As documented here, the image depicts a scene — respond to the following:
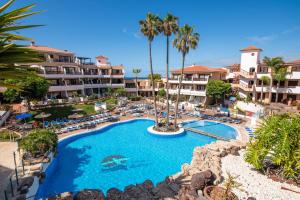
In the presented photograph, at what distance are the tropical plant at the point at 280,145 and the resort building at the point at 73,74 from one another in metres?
37.7

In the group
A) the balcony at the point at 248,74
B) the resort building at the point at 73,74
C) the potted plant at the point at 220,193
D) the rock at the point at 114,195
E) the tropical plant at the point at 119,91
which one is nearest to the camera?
the potted plant at the point at 220,193

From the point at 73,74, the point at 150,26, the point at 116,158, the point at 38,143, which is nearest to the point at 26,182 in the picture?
the point at 38,143

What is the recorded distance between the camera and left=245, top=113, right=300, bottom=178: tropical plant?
943 cm

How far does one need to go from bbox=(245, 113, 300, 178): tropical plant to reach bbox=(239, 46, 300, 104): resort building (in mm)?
26924

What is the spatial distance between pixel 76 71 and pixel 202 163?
130ft

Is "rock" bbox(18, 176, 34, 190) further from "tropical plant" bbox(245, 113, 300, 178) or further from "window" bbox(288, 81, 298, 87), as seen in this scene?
"window" bbox(288, 81, 298, 87)

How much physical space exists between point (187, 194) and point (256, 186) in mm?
4329

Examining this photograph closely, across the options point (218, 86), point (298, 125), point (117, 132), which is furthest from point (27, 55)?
point (218, 86)

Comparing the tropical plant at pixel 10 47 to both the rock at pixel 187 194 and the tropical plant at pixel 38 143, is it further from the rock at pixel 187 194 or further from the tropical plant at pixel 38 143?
the tropical plant at pixel 38 143

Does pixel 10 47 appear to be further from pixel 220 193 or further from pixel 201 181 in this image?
pixel 220 193

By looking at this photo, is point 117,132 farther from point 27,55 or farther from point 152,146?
point 27,55

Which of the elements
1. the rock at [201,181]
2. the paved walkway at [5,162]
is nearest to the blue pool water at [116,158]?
the paved walkway at [5,162]

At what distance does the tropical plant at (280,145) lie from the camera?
30.9ft

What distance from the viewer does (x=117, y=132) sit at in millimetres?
23594
